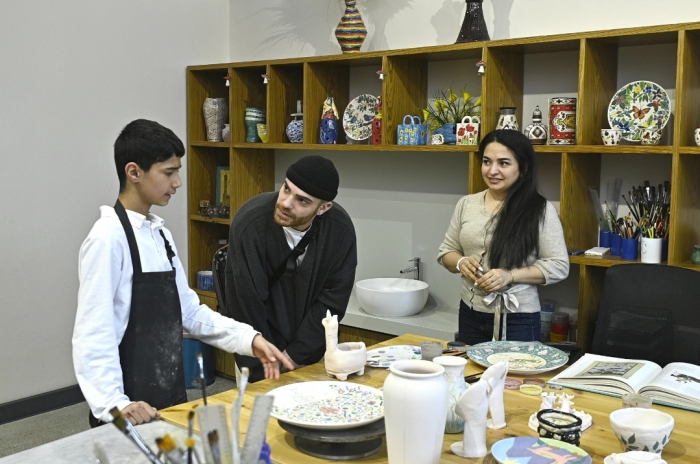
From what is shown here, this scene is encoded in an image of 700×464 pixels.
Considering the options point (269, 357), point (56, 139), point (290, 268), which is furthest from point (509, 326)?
point (56, 139)

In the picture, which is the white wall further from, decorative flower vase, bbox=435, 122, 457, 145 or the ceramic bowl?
the ceramic bowl

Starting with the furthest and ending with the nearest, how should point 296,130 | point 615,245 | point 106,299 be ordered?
1. point 296,130
2. point 615,245
3. point 106,299

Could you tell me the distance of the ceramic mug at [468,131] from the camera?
354 centimetres

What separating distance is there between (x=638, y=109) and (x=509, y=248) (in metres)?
0.85

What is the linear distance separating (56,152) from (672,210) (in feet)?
10.4

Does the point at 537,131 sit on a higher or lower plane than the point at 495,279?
higher

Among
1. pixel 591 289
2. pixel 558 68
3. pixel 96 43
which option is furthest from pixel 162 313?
pixel 96 43

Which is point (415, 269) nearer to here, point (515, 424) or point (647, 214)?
point (647, 214)

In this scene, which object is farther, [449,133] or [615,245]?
[449,133]

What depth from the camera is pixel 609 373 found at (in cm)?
208

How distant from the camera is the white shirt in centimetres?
181

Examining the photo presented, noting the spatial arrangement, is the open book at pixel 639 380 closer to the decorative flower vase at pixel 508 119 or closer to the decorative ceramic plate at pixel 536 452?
the decorative ceramic plate at pixel 536 452

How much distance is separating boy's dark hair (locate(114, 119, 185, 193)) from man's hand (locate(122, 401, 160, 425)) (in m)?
0.62

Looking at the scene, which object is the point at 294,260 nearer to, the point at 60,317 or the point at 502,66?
the point at 502,66
